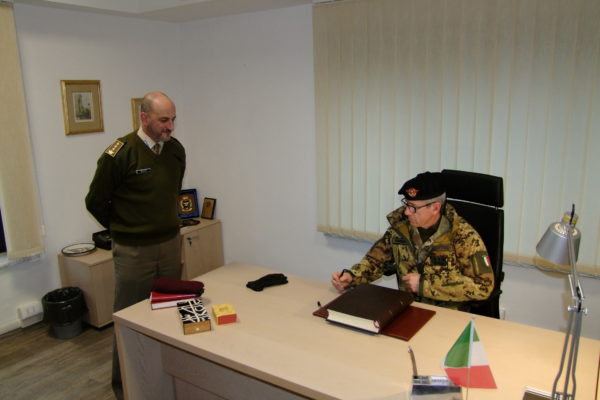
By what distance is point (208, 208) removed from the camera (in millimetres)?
4582

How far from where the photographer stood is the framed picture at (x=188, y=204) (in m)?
4.55

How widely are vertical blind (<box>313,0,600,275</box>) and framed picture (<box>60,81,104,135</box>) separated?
5.79 feet

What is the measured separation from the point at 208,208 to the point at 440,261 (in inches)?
114

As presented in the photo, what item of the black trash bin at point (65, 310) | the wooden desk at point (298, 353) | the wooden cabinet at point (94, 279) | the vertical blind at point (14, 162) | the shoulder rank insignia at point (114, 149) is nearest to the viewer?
the wooden desk at point (298, 353)

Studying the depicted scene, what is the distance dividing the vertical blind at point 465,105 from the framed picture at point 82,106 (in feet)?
5.79

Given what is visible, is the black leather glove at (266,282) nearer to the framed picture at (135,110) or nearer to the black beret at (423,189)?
the black beret at (423,189)

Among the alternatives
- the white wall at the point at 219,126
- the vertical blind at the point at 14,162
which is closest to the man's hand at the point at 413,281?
the white wall at the point at 219,126

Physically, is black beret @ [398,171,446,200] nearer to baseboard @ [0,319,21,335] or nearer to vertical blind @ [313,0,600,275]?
vertical blind @ [313,0,600,275]

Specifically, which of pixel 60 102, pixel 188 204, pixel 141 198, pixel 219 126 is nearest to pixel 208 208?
pixel 188 204

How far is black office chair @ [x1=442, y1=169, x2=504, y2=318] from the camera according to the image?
2.20m

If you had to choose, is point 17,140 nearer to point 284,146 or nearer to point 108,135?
point 108,135

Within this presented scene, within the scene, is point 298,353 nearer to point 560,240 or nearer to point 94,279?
point 560,240

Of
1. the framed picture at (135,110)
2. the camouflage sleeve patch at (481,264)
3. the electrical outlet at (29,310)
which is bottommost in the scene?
the electrical outlet at (29,310)

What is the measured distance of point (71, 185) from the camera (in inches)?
149
